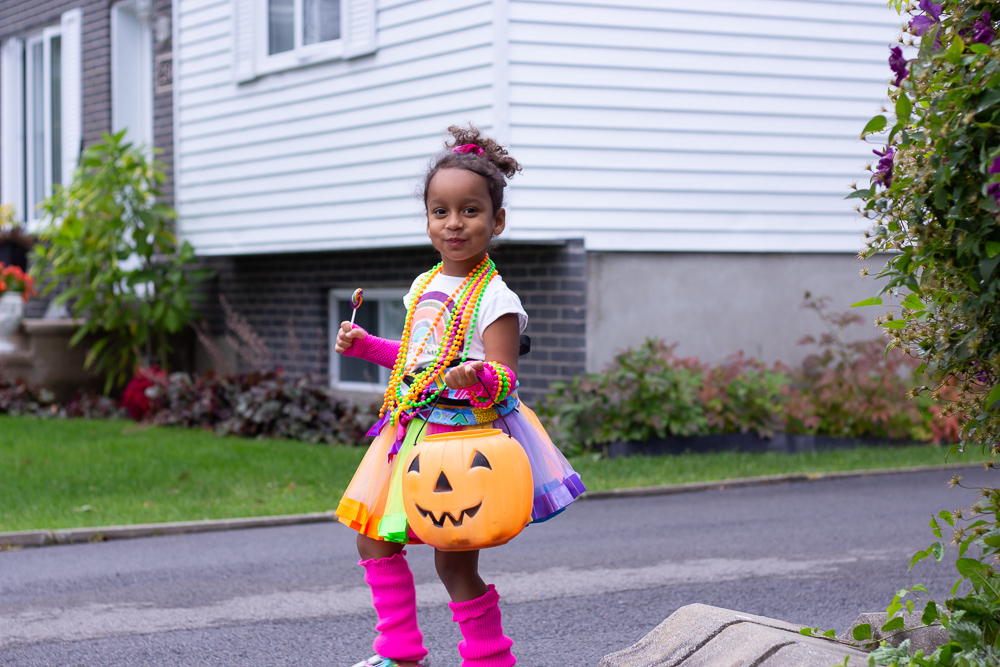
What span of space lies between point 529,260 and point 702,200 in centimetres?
169

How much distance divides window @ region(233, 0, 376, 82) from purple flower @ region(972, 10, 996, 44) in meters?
7.76

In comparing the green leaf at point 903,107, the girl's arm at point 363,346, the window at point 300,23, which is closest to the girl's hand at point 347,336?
the girl's arm at point 363,346

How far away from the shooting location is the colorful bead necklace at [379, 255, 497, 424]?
3086 mm

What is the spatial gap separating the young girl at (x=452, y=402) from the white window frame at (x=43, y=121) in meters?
13.1

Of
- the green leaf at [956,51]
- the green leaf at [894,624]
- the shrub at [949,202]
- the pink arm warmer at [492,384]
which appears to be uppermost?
the green leaf at [956,51]

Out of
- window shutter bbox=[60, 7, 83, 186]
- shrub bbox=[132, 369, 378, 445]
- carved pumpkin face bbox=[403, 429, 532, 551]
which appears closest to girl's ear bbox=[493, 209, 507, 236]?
carved pumpkin face bbox=[403, 429, 532, 551]

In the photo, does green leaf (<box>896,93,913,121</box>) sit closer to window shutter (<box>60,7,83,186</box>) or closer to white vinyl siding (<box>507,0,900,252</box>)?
white vinyl siding (<box>507,0,900,252</box>)

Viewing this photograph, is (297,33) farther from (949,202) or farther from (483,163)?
(949,202)

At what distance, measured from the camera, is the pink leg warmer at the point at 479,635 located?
3016 millimetres

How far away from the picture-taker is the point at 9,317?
11711 mm

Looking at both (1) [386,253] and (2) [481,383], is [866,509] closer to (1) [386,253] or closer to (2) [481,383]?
(2) [481,383]

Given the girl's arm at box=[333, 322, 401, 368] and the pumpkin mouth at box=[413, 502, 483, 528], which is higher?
the girl's arm at box=[333, 322, 401, 368]

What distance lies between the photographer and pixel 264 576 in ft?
16.4

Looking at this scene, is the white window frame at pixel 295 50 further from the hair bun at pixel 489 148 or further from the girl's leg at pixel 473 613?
the girl's leg at pixel 473 613
